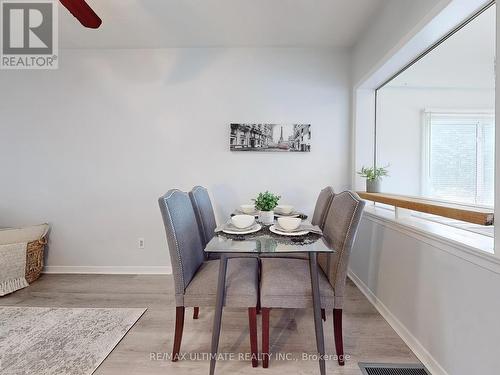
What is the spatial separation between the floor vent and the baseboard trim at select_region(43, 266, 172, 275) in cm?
223

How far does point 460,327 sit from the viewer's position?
133 centimetres

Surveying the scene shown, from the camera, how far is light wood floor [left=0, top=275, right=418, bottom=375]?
5.20 feet

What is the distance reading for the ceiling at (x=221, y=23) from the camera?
2.25 metres

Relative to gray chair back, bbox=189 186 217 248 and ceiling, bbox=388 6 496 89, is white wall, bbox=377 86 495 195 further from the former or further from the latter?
gray chair back, bbox=189 186 217 248

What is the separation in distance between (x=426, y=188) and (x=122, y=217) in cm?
355

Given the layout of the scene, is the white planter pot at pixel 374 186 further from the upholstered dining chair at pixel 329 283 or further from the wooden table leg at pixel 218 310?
the wooden table leg at pixel 218 310

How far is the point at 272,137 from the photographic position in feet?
9.87

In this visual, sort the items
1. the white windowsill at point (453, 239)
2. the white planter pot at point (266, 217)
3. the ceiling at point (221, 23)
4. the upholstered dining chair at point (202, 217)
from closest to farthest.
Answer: the white windowsill at point (453, 239)
the white planter pot at point (266, 217)
the upholstered dining chair at point (202, 217)
the ceiling at point (221, 23)

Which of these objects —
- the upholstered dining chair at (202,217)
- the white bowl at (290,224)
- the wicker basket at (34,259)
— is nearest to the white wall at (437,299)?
the white bowl at (290,224)

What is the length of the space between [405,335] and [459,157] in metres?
1.67

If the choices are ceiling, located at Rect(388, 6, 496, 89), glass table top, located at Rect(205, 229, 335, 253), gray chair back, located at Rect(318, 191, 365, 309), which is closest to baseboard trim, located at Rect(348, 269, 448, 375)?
gray chair back, located at Rect(318, 191, 365, 309)

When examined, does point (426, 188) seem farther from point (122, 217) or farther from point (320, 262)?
point (122, 217)

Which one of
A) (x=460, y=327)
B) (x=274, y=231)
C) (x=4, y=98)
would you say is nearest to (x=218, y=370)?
(x=274, y=231)

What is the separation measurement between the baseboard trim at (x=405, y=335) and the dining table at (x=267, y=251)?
2.20ft
